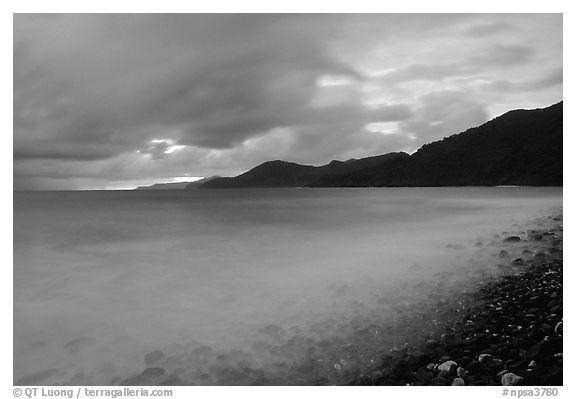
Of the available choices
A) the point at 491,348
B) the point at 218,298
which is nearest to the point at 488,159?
the point at 491,348

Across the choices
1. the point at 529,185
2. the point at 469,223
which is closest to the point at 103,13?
the point at 529,185

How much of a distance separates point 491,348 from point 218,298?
3465 millimetres

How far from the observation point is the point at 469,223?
1119 centimetres

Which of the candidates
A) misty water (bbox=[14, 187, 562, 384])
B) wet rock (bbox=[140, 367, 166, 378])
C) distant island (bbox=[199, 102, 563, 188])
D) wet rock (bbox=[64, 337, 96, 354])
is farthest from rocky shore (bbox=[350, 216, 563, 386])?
wet rock (bbox=[64, 337, 96, 354])

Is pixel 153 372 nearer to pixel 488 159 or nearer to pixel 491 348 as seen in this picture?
pixel 491 348

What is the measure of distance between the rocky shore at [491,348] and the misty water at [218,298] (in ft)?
0.95

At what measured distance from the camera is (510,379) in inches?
135

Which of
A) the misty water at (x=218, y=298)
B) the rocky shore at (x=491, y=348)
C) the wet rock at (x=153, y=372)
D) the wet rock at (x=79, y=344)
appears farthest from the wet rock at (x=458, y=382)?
the wet rock at (x=79, y=344)

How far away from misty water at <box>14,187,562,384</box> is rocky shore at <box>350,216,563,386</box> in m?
0.29

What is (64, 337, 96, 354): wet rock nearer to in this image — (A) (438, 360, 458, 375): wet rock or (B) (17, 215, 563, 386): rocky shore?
(B) (17, 215, 563, 386): rocky shore

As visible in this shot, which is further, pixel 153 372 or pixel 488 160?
pixel 488 160

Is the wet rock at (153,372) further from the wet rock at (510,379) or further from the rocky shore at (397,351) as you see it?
the wet rock at (510,379)

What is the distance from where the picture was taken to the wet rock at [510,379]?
3400 millimetres
